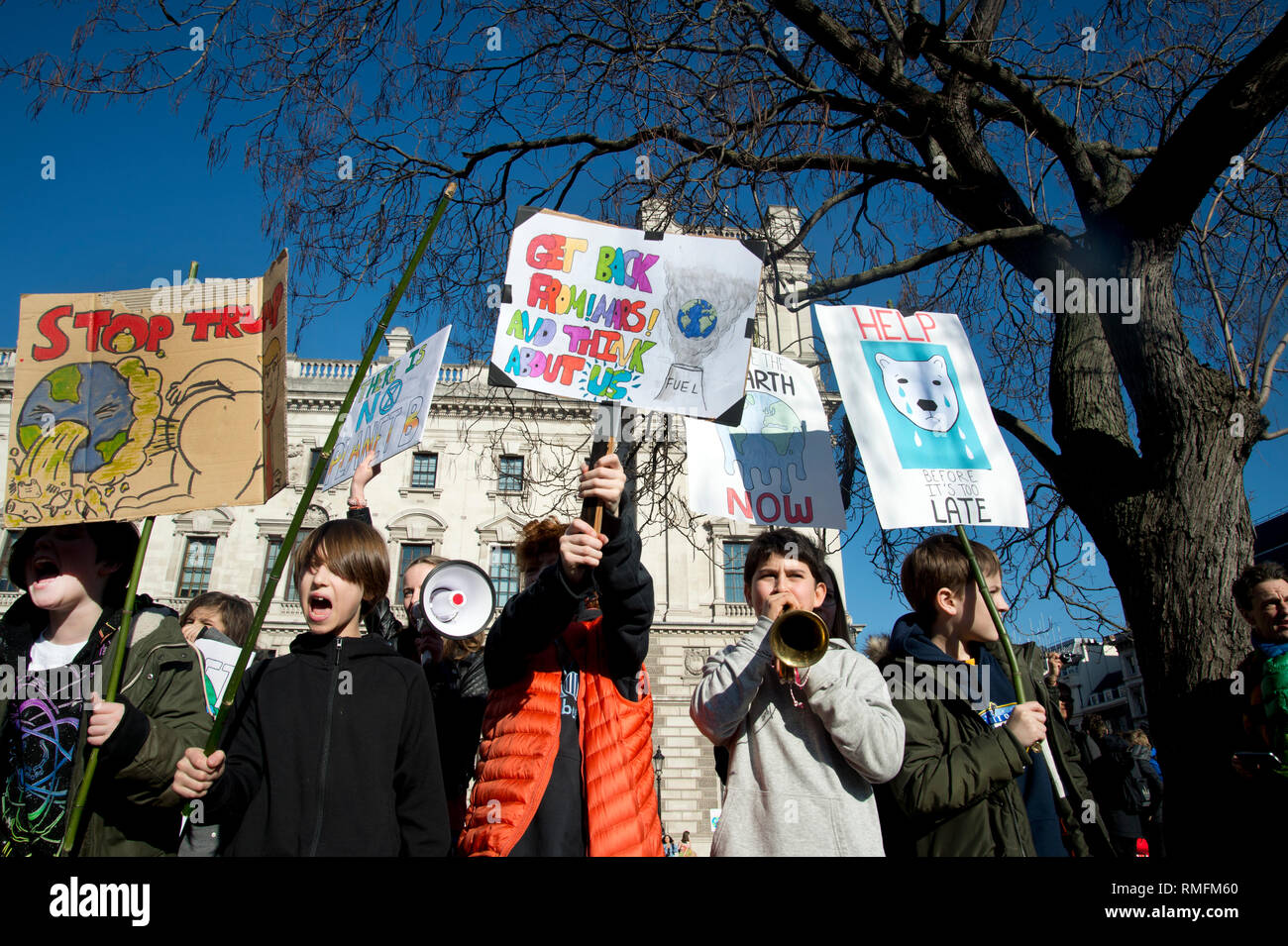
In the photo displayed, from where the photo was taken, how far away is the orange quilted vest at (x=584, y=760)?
7.56 ft

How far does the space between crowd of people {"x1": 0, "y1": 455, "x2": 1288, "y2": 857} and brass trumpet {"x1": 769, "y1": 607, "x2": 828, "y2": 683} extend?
1cm

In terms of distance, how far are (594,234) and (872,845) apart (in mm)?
2284

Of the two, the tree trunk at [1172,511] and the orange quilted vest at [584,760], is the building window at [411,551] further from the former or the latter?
the orange quilted vest at [584,760]

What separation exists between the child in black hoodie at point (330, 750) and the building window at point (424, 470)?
25.6 m

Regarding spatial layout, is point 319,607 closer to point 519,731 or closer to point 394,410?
point 519,731

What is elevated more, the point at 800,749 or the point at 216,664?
the point at 216,664

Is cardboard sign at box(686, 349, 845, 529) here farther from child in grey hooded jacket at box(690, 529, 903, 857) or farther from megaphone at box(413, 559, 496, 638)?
child in grey hooded jacket at box(690, 529, 903, 857)

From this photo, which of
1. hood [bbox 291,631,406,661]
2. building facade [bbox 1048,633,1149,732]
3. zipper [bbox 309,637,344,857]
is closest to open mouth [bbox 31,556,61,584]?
hood [bbox 291,631,406,661]

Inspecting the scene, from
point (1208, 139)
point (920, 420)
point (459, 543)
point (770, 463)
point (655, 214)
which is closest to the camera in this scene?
point (920, 420)

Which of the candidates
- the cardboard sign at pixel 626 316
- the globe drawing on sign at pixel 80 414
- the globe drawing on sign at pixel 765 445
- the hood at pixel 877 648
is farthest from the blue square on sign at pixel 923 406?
the globe drawing on sign at pixel 80 414

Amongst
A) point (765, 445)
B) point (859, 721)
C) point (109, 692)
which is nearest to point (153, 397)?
point (109, 692)

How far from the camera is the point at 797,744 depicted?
245 cm

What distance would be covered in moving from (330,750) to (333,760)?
0.10 feet
